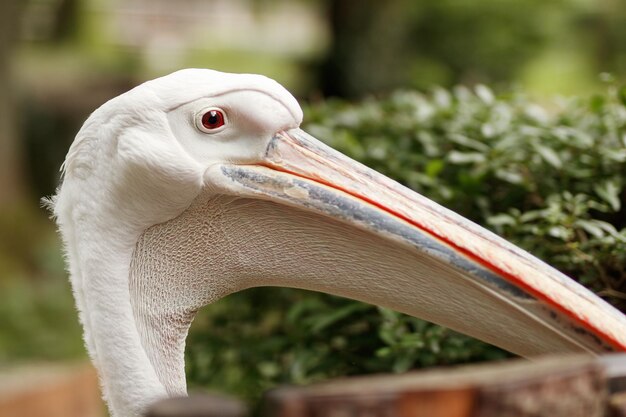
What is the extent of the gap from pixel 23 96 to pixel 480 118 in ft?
42.4

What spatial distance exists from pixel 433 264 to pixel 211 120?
70 centimetres

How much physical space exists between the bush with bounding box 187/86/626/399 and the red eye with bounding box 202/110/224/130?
103 cm

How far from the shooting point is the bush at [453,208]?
122 inches

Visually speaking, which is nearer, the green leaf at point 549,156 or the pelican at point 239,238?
the pelican at point 239,238

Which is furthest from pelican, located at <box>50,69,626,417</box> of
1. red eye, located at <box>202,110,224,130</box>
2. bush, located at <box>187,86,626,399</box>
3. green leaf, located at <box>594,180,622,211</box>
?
green leaf, located at <box>594,180,622,211</box>

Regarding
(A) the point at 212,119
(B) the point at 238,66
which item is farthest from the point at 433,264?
(B) the point at 238,66

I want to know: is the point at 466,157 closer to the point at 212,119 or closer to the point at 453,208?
the point at 453,208

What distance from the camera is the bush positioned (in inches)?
122

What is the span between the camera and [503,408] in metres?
1.45

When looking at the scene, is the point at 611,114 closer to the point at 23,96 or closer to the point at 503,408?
the point at 503,408

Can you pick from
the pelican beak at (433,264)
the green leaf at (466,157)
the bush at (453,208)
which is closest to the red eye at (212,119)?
the pelican beak at (433,264)

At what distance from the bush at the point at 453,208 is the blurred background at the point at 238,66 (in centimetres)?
2

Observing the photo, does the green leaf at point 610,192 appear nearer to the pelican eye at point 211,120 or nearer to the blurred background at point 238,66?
the blurred background at point 238,66

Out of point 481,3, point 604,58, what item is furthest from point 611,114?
point 604,58
